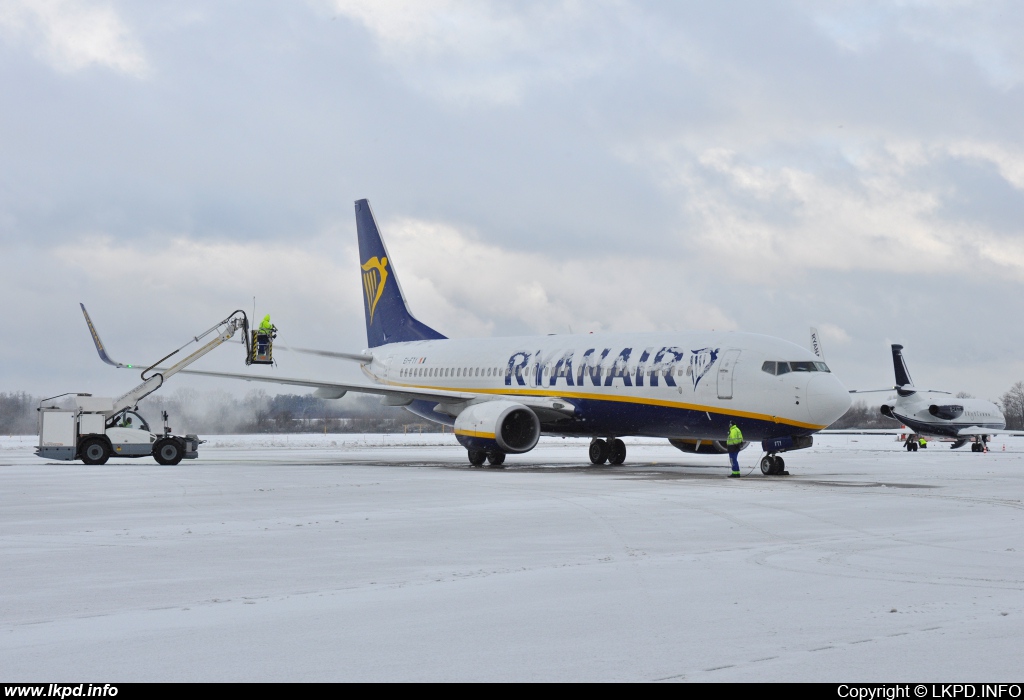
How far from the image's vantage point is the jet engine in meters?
49.2

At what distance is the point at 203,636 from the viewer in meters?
5.91

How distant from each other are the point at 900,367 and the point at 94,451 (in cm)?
4188

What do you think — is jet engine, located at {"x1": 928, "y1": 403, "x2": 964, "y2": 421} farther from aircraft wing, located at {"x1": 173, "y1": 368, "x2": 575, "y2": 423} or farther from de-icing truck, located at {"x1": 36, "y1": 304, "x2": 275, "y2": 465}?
de-icing truck, located at {"x1": 36, "y1": 304, "x2": 275, "y2": 465}

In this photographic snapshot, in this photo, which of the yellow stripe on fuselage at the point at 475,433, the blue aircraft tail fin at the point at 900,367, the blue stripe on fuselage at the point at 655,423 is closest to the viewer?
the blue stripe on fuselage at the point at 655,423

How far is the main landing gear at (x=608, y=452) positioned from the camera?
30656 mm

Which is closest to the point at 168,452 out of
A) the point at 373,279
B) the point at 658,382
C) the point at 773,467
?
the point at 373,279

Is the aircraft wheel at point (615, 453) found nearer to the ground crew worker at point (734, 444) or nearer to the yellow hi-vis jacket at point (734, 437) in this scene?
the ground crew worker at point (734, 444)

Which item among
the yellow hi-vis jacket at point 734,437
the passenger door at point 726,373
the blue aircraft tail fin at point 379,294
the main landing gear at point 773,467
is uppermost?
the blue aircraft tail fin at point 379,294

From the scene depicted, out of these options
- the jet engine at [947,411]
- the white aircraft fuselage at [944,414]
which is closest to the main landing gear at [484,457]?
the jet engine at [947,411]

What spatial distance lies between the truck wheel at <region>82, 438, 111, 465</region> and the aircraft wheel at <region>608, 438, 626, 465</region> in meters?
14.3

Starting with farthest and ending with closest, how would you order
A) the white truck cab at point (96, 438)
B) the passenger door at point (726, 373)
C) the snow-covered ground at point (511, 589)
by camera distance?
the white truck cab at point (96, 438)
the passenger door at point (726, 373)
the snow-covered ground at point (511, 589)

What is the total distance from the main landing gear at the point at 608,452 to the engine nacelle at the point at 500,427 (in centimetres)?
348

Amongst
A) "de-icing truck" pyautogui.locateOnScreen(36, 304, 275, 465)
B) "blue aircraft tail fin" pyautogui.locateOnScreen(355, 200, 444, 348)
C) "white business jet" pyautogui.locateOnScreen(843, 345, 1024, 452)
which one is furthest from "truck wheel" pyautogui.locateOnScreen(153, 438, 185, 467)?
"white business jet" pyautogui.locateOnScreen(843, 345, 1024, 452)
